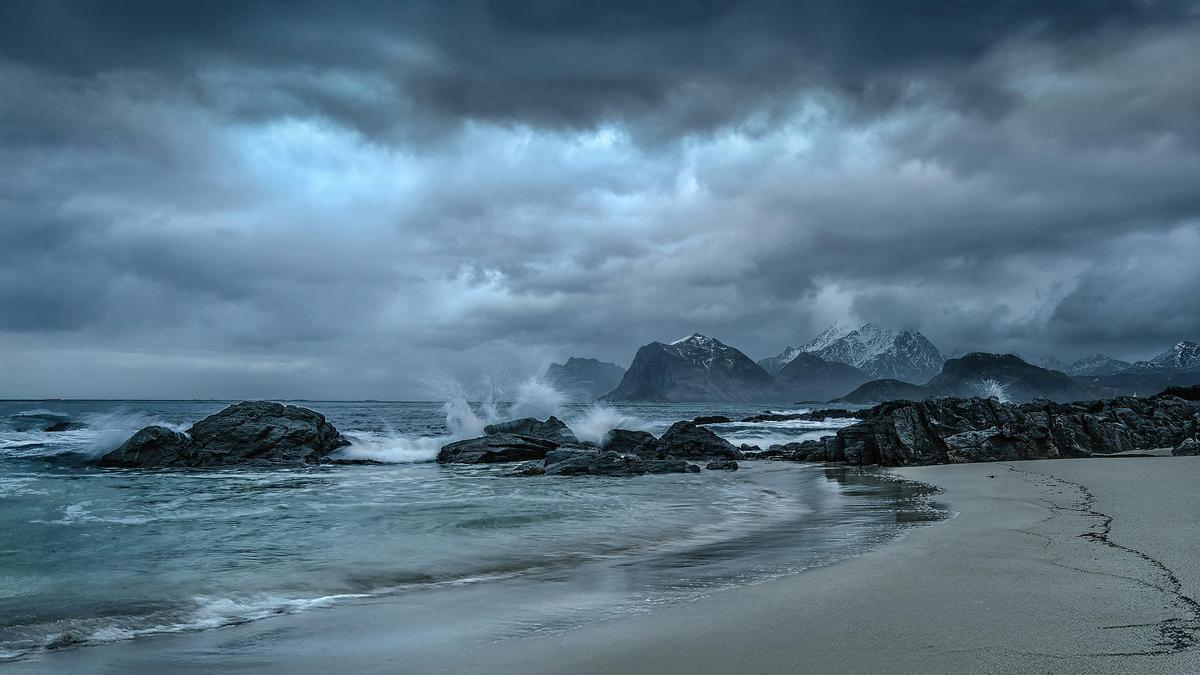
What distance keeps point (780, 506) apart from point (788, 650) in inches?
453

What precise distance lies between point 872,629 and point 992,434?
2429 centimetres

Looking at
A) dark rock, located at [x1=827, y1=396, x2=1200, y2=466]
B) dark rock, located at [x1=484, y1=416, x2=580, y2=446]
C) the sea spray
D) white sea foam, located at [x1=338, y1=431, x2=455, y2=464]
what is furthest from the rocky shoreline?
the sea spray

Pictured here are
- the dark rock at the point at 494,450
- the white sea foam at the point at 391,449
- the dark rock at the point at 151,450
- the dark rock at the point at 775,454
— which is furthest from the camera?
the dark rock at the point at 775,454

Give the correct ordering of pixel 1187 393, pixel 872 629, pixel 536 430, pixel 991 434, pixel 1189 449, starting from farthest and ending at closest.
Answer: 1. pixel 1187 393
2. pixel 536 430
3. pixel 991 434
4. pixel 1189 449
5. pixel 872 629

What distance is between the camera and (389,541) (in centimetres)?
1118

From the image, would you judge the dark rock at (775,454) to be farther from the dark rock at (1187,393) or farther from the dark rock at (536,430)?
the dark rock at (1187,393)

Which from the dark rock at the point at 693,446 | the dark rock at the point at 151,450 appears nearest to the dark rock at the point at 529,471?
the dark rock at the point at 693,446

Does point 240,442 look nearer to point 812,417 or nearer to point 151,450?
point 151,450

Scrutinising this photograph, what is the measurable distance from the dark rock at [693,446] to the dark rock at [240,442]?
653 inches

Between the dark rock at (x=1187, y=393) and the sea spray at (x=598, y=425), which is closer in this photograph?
the dark rock at (x=1187, y=393)

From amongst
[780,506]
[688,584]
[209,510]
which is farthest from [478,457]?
[688,584]

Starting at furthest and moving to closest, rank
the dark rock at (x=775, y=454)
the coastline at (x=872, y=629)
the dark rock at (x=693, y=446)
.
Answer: the dark rock at (x=693, y=446), the dark rock at (x=775, y=454), the coastline at (x=872, y=629)

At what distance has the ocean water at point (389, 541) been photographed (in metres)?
7.10

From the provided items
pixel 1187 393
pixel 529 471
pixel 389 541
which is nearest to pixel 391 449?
pixel 529 471
